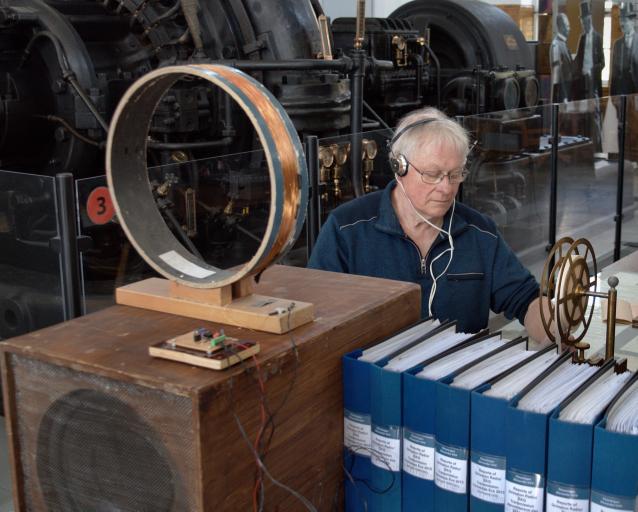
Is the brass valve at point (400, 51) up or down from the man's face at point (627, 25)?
down

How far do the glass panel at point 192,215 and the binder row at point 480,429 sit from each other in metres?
2.20

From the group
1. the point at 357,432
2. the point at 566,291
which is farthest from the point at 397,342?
the point at 566,291

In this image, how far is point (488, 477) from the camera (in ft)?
4.10

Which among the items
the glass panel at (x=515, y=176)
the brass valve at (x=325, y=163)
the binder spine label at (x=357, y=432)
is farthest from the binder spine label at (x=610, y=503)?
the glass panel at (x=515, y=176)

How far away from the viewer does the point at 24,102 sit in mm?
5051

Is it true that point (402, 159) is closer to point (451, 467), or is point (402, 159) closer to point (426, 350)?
point (426, 350)

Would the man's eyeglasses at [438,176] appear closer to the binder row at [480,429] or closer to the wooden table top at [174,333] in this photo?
the wooden table top at [174,333]

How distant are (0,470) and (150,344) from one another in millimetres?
2497

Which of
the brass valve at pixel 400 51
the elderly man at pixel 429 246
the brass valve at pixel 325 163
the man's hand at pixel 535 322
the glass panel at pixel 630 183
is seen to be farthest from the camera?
the brass valve at pixel 400 51

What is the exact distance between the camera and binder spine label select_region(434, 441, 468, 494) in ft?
4.19

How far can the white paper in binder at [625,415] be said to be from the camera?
115 cm

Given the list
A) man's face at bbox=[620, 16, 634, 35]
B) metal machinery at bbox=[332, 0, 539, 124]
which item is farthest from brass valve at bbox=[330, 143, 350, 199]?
man's face at bbox=[620, 16, 634, 35]

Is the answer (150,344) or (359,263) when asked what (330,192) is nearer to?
(359,263)

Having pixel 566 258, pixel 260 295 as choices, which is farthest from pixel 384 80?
pixel 260 295
